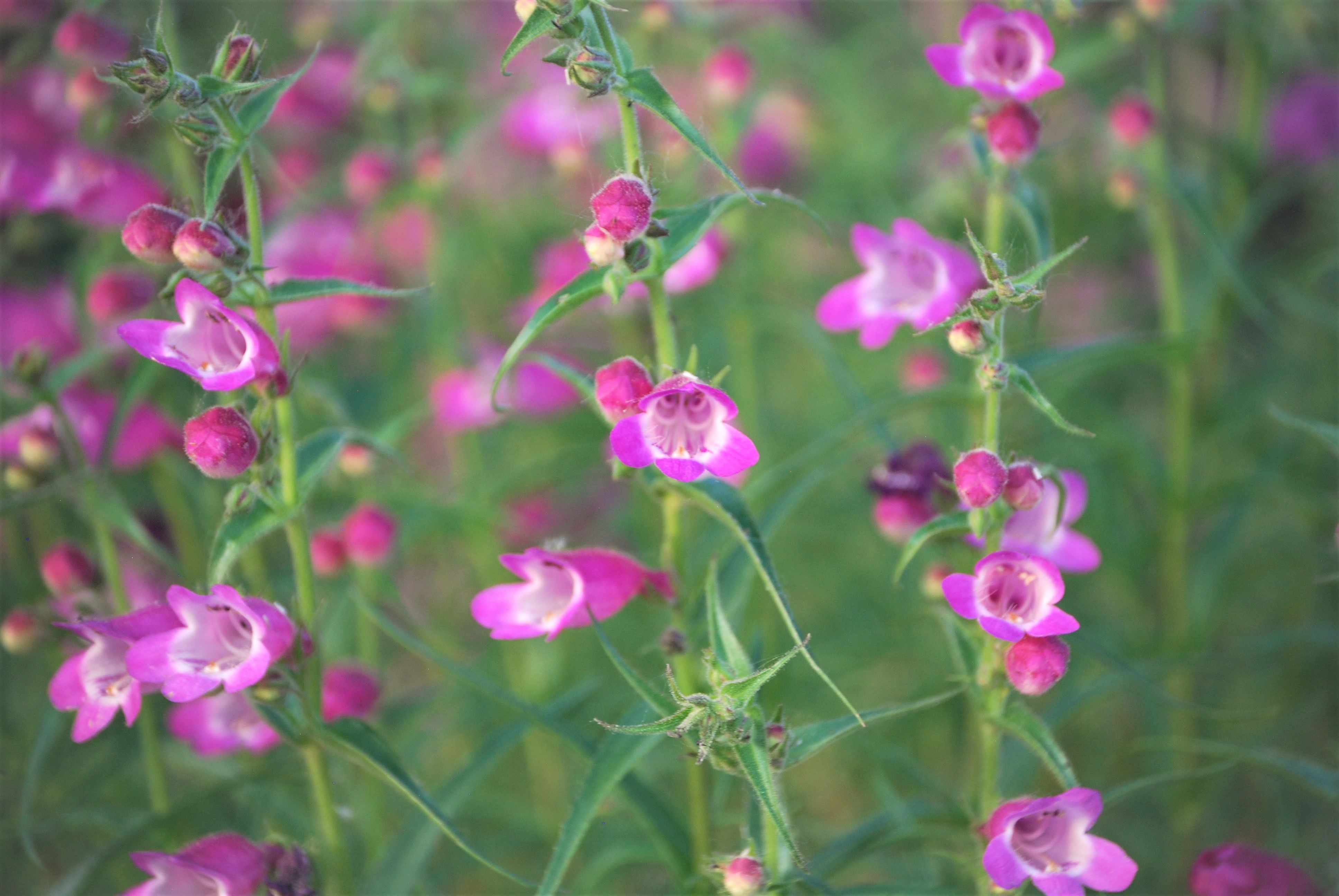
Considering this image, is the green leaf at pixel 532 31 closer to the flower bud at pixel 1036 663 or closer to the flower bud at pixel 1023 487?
the flower bud at pixel 1023 487

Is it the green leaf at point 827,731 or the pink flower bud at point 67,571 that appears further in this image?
the pink flower bud at point 67,571

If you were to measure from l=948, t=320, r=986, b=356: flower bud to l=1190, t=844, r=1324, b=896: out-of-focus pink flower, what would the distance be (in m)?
0.68

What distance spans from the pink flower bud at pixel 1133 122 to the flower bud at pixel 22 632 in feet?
6.09

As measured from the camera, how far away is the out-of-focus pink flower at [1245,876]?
121 centimetres

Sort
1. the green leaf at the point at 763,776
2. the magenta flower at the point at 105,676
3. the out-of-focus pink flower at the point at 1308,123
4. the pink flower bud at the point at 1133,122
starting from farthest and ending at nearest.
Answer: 1. the out-of-focus pink flower at the point at 1308,123
2. the pink flower bud at the point at 1133,122
3. the magenta flower at the point at 105,676
4. the green leaf at the point at 763,776

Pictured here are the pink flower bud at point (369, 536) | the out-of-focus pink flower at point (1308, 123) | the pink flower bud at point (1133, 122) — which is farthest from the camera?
the out-of-focus pink flower at point (1308, 123)

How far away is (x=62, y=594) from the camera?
4.94 feet

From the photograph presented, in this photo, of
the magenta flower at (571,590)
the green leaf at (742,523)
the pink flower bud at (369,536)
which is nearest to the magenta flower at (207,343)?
the magenta flower at (571,590)

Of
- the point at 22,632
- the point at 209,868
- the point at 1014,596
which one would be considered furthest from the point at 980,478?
the point at 22,632

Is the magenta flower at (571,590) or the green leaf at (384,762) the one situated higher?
the magenta flower at (571,590)

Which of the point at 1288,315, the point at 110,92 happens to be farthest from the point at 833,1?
the point at 110,92

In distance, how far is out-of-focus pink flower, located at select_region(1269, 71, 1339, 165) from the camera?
2645 mm

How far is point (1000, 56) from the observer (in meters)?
1.35

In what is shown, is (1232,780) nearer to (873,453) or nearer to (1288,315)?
(873,453)
